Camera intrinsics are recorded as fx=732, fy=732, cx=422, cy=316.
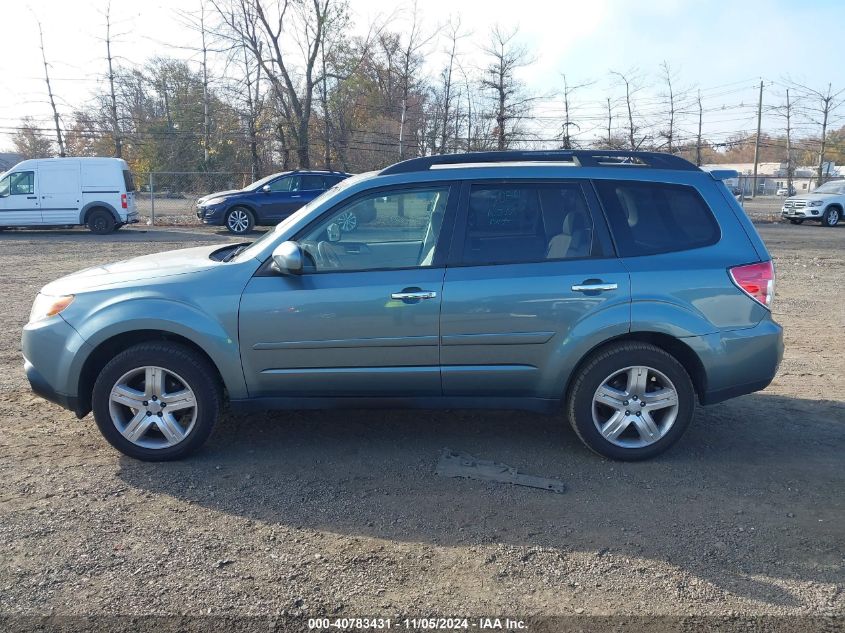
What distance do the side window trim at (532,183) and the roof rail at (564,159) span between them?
0.74 feet

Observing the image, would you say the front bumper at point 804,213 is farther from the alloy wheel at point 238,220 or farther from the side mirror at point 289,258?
the side mirror at point 289,258

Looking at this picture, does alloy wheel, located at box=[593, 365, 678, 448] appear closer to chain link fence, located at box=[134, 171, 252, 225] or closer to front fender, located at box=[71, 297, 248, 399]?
front fender, located at box=[71, 297, 248, 399]

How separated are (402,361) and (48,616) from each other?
7.45ft

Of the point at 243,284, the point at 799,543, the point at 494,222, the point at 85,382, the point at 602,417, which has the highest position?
the point at 494,222

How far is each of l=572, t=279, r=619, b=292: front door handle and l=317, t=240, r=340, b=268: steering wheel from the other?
1.48 meters

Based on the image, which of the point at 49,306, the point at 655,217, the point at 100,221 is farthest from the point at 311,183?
the point at 655,217

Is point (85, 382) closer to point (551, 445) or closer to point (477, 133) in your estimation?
point (551, 445)

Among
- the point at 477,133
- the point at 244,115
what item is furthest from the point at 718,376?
the point at 477,133

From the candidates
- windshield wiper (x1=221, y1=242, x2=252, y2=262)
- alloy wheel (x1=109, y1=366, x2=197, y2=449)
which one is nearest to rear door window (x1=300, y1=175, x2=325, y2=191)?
windshield wiper (x1=221, y1=242, x2=252, y2=262)

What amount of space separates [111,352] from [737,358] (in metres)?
3.95

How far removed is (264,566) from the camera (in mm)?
3439

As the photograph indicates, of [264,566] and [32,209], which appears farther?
[32,209]

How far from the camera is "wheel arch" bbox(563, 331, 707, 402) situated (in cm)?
459

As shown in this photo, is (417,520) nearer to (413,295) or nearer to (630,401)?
(413,295)
